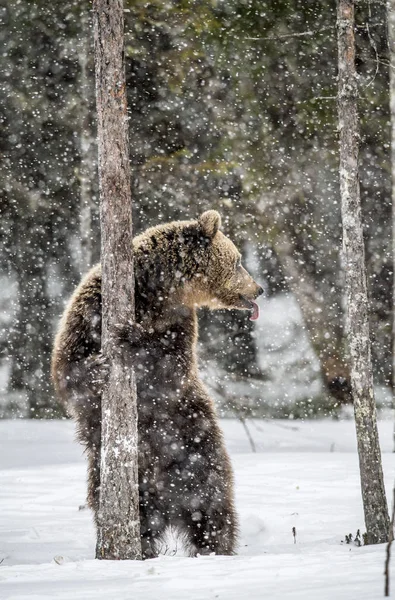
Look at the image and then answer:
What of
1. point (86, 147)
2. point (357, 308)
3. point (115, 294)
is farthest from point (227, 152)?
point (115, 294)

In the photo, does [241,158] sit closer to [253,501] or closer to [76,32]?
[76,32]

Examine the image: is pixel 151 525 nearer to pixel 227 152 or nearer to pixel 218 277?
pixel 218 277

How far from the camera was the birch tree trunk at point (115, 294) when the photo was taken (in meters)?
4.51

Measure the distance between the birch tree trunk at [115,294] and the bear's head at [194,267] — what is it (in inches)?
27.2

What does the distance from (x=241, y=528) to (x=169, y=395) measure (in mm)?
1657

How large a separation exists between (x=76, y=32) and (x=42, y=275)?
381 cm

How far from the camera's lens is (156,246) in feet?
18.5

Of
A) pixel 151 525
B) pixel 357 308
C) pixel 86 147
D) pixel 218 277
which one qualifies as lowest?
pixel 151 525

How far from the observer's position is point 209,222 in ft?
19.1

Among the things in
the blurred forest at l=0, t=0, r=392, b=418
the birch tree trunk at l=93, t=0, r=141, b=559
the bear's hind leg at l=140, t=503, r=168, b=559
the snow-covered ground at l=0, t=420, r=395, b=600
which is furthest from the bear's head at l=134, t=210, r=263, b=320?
the blurred forest at l=0, t=0, r=392, b=418

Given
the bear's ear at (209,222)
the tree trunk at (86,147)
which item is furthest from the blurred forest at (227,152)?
the bear's ear at (209,222)

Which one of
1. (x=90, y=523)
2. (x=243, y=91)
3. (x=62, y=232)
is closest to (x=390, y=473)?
(x=90, y=523)

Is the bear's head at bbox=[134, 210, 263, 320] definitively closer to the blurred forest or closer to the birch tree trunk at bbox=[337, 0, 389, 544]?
the birch tree trunk at bbox=[337, 0, 389, 544]

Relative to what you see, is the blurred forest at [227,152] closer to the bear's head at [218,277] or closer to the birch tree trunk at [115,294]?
the bear's head at [218,277]
